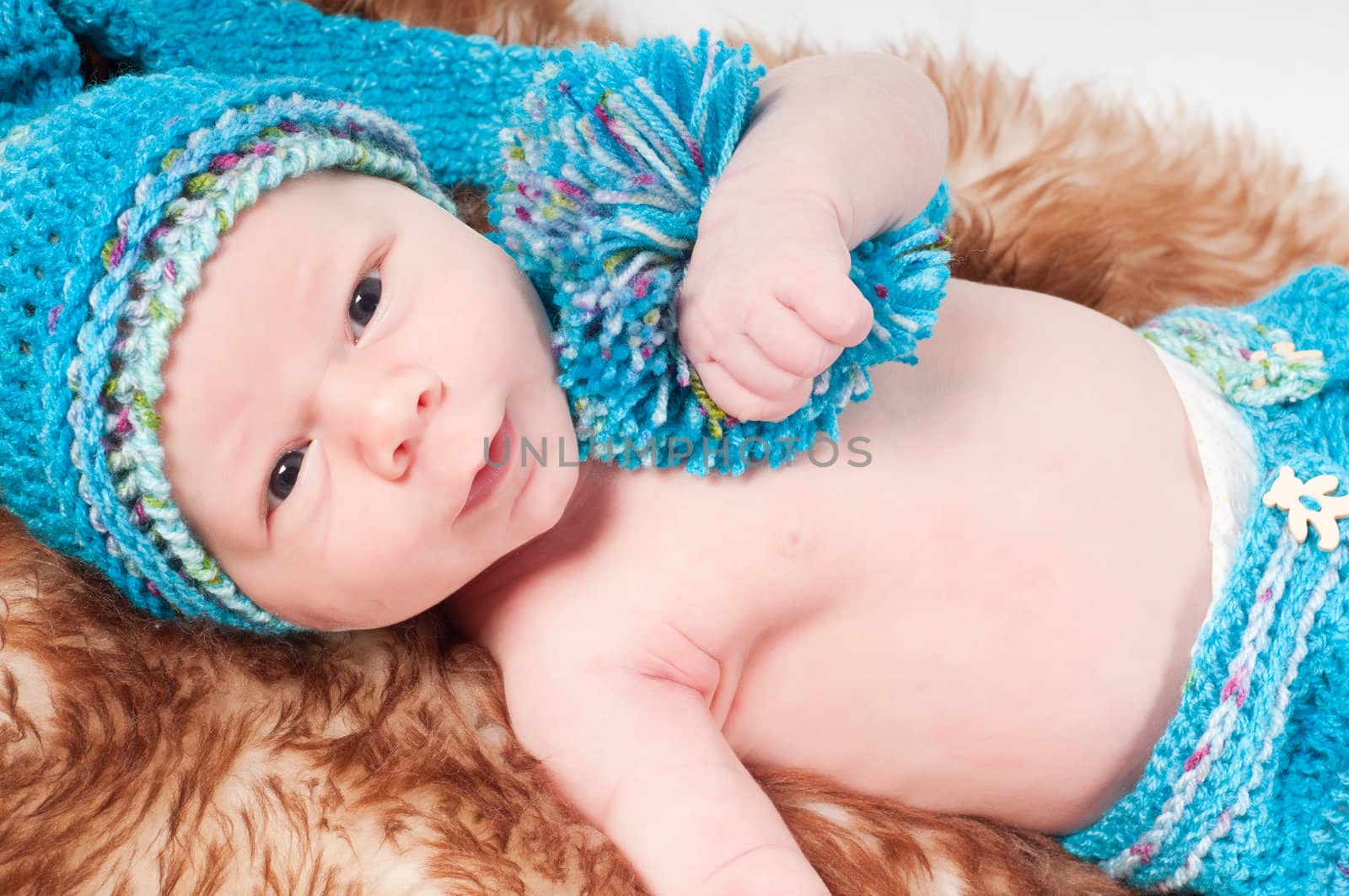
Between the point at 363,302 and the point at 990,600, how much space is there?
1.96ft

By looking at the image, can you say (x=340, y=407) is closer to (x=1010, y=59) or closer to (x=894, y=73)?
(x=894, y=73)

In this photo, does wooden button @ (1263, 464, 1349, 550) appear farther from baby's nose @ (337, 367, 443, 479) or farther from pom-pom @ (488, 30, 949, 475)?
baby's nose @ (337, 367, 443, 479)

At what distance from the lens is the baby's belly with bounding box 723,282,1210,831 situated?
1.11m

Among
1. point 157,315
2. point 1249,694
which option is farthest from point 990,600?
point 157,315

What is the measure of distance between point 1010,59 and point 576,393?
3.54ft

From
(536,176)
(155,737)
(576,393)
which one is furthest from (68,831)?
(536,176)

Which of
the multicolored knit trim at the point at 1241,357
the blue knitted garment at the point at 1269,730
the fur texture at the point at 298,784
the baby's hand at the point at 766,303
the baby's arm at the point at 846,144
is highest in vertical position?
the baby's arm at the point at 846,144

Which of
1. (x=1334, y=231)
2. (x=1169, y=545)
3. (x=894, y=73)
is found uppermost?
(x=894, y=73)

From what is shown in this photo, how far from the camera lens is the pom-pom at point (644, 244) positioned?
993 millimetres

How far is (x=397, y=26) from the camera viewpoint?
1416 millimetres

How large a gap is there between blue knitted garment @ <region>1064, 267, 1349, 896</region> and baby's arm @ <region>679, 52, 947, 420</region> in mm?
431

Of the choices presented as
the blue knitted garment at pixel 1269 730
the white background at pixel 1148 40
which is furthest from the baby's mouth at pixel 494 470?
the white background at pixel 1148 40

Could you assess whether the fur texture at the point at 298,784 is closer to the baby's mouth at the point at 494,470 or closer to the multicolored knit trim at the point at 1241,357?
the baby's mouth at the point at 494,470

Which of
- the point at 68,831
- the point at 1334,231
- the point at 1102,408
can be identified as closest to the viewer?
the point at 68,831
